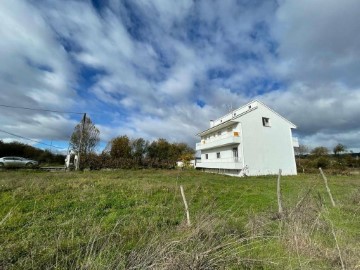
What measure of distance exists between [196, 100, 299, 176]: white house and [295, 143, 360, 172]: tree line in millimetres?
5897

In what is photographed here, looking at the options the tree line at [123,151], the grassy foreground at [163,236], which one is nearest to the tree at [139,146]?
the tree line at [123,151]

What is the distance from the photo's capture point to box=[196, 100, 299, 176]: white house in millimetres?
26255

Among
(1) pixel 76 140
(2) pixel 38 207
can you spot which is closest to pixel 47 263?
(2) pixel 38 207

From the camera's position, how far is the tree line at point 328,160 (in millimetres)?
32541

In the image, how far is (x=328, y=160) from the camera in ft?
116

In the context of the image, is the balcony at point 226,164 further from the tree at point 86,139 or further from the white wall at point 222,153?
the tree at point 86,139

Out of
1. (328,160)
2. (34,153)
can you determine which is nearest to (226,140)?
(328,160)

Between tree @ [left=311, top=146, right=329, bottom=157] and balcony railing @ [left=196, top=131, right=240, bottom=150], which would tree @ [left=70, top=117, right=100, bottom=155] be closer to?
balcony railing @ [left=196, top=131, right=240, bottom=150]

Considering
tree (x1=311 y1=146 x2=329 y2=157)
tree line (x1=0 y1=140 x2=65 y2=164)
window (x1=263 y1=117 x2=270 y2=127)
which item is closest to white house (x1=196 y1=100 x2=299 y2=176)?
window (x1=263 y1=117 x2=270 y2=127)

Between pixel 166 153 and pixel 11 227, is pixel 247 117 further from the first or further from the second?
pixel 166 153

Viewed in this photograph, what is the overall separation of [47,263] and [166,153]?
53.5 meters

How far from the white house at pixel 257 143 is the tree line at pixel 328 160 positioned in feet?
19.3

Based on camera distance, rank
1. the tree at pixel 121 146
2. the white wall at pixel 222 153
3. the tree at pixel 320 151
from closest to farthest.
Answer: the white wall at pixel 222 153
the tree at pixel 320 151
the tree at pixel 121 146

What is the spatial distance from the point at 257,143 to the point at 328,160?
1610cm
